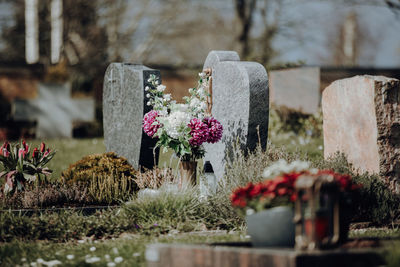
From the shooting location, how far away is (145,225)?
591 centimetres

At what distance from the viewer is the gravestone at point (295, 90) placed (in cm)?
1373

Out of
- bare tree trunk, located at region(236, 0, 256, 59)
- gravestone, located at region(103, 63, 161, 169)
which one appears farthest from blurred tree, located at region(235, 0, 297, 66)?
gravestone, located at region(103, 63, 161, 169)

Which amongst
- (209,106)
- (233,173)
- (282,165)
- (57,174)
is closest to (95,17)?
(57,174)

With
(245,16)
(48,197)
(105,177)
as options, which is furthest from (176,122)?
(245,16)

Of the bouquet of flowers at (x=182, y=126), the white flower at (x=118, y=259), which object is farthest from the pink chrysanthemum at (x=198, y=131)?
the white flower at (x=118, y=259)

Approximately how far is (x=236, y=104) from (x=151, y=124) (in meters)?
1.15

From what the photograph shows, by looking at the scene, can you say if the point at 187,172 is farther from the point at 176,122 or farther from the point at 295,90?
the point at 295,90

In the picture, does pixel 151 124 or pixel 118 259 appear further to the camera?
pixel 151 124

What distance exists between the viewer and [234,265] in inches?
145

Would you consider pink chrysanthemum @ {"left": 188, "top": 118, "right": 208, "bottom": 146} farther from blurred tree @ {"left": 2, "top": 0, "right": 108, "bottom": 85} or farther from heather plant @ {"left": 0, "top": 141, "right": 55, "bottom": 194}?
blurred tree @ {"left": 2, "top": 0, "right": 108, "bottom": 85}

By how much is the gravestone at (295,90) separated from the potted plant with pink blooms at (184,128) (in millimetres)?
6540

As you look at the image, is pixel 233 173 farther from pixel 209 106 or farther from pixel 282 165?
pixel 282 165

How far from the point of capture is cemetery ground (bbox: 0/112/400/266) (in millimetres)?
Result: 4918

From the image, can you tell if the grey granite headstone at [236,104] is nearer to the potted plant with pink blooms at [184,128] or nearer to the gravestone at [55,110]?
the potted plant with pink blooms at [184,128]
